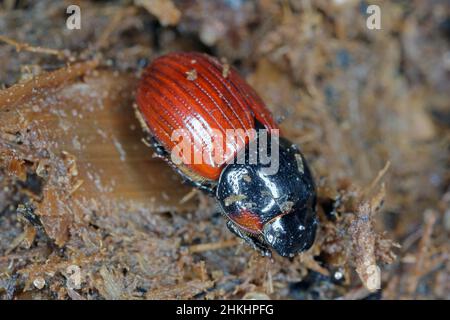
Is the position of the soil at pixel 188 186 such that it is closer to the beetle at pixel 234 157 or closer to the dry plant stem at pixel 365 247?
the dry plant stem at pixel 365 247

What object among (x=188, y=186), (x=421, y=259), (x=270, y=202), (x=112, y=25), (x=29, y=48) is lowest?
(x=421, y=259)

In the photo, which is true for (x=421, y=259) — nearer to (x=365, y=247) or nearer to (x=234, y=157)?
(x=365, y=247)

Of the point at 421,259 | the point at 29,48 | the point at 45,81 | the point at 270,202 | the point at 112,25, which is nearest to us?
the point at 270,202

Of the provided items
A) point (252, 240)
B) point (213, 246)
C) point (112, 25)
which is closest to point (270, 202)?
point (252, 240)

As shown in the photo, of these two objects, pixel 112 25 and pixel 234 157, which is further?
pixel 112 25

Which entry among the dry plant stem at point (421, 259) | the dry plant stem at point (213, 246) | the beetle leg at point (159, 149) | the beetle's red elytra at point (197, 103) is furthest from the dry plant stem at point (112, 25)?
the dry plant stem at point (421, 259)
